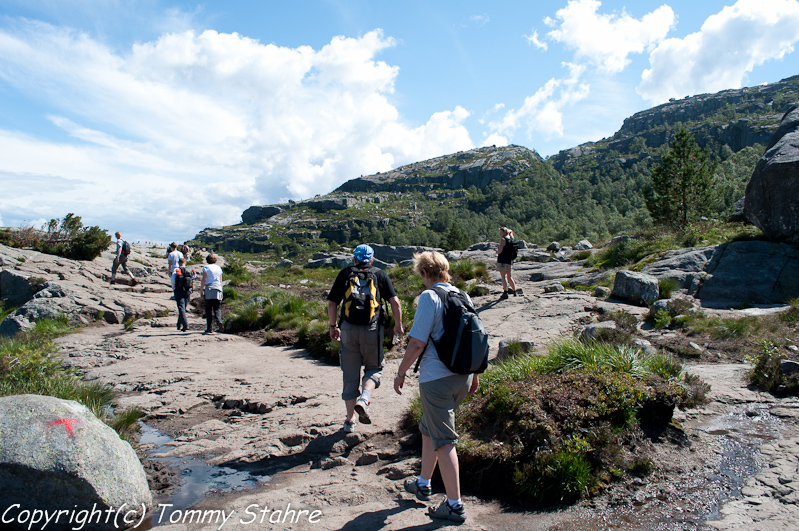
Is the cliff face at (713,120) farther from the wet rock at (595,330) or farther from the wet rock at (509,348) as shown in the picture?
the wet rock at (509,348)

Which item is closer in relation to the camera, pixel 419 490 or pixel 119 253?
pixel 419 490

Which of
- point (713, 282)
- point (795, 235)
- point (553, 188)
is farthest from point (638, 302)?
point (553, 188)

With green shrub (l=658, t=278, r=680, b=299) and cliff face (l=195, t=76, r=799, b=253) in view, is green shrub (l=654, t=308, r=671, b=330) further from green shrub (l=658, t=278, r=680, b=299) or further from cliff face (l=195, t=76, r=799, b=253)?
cliff face (l=195, t=76, r=799, b=253)

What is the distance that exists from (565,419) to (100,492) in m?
4.06

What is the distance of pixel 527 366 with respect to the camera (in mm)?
5312

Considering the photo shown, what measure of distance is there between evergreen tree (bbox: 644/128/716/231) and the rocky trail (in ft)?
57.2

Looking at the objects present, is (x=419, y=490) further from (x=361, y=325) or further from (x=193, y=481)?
(x=193, y=481)

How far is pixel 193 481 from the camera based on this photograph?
14.1ft

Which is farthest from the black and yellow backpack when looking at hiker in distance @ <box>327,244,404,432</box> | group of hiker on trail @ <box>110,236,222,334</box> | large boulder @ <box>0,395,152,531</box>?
group of hiker on trail @ <box>110,236,222,334</box>

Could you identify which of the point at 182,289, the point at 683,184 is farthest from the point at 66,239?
the point at 683,184

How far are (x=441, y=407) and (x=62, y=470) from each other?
120 inches

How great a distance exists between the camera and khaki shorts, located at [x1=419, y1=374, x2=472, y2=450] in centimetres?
333

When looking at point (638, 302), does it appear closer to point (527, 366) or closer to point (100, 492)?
point (527, 366)
